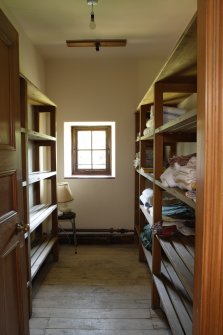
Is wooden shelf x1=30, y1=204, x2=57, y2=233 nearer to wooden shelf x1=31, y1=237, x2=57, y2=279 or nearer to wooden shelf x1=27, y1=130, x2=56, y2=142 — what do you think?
wooden shelf x1=31, y1=237, x2=57, y2=279

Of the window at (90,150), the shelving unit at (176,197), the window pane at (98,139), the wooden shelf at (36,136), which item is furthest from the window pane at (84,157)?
the shelving unit at (176,197)

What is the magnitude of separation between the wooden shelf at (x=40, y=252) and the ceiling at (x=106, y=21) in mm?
2203

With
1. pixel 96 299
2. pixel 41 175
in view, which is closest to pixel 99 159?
pixel 41 175

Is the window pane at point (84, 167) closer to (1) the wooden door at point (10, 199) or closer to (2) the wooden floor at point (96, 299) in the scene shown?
(2) the wooden floor at point (96, 299)

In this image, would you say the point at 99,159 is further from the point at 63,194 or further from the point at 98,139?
the point at 63,194

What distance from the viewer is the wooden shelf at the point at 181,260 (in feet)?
3.74

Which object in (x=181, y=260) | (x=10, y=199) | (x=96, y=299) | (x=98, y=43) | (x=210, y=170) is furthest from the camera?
(x=98, y=43)

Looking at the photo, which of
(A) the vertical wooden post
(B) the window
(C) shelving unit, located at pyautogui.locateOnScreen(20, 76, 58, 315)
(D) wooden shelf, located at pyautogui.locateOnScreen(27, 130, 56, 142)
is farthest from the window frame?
(A) the vertical wooden post

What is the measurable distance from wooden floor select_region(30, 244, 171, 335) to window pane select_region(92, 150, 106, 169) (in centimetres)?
123

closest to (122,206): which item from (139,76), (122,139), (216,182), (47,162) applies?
(122,139)

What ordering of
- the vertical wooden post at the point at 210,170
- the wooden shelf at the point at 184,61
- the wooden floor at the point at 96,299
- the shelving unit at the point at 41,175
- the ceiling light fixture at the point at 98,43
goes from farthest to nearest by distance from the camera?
the ceiling light fixture at the point at 98,43, the shelving unit at the point at 41,175, the wooden floor at the point at 96,299, the wooden shelf at the point at 184,61, the vertical wooden post at the point at 210,170

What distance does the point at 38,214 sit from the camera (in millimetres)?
2391

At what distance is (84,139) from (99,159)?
1.18 ft

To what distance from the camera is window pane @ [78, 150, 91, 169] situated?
3445mm
